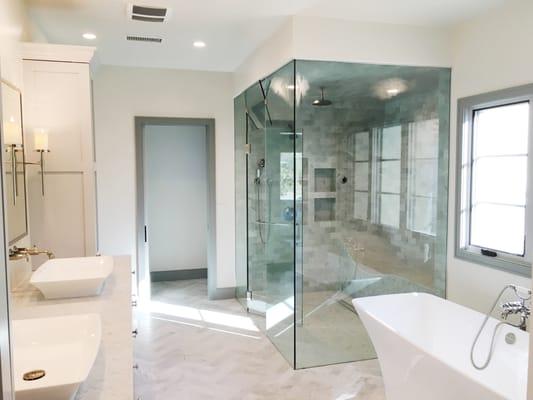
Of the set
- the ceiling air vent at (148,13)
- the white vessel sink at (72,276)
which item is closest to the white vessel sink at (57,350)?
the white vessel sink at (72,276)

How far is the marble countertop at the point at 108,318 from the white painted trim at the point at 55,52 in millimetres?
1610

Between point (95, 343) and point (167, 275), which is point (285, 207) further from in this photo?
point (167, 275)

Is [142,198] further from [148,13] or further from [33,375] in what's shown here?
[33,375]

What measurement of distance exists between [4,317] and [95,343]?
1.02m

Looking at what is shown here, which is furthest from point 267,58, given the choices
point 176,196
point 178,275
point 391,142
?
point 178,275

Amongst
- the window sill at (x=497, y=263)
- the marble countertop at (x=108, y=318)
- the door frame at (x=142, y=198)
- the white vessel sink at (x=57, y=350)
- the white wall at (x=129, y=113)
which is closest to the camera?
the white vessel sink at (x=57, y=350)

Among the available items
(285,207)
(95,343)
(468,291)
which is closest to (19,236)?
(95,343)

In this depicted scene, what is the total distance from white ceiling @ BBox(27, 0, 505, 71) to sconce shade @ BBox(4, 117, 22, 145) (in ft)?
3.17

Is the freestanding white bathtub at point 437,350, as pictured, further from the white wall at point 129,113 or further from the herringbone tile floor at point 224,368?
the white wall at point 129,113

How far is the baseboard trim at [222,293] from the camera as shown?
5355mm

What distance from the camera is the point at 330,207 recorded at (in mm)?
4449

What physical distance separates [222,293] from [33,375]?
13.3 ft

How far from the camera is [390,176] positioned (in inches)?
176

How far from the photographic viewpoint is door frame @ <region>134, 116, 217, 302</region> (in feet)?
16.4
